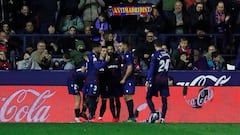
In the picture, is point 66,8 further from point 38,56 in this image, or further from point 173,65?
point 173,65

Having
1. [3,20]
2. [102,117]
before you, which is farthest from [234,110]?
[3,20]

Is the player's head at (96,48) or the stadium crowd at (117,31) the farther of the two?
the stadium crowd at (117,31)

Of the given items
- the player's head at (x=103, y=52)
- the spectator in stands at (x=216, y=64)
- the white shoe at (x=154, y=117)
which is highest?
the player's head at (x=103, y=52)

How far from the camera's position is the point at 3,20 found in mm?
18891

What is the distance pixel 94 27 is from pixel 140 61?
1447 millimetres

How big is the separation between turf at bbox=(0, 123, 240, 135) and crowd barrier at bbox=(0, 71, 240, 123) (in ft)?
11.8

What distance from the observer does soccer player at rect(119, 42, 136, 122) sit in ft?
52.7

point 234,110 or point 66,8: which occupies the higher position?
point 66,8

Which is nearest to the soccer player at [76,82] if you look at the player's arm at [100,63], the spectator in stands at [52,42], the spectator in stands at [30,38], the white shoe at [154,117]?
the player's arm at [100,63]

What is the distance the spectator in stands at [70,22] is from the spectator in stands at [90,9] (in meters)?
0.19

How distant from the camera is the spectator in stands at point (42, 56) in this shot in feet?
57.4

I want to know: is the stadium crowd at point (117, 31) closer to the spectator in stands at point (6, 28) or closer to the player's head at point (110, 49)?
the spectator in stands at point (6, 28)

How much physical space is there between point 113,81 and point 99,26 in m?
2.18

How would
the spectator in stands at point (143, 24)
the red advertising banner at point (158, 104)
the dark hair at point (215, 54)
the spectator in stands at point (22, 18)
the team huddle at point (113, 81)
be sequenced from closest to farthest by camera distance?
the team huddle at point (113, 81), the red advertising banner at point (158, 104), the dark hair at point (215, 54), the spectator in stands at point (143, 24), the spectator in stands at point (22, 18)
